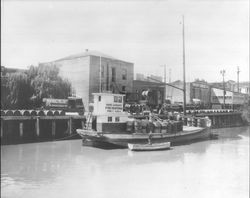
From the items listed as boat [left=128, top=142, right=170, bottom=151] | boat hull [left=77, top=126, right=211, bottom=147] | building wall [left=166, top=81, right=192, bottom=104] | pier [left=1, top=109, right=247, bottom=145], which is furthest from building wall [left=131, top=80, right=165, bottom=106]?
boat [left=128, top=142, right=170, bottom=151]

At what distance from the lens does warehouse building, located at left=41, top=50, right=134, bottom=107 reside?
4769cm

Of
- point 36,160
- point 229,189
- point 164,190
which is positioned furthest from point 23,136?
point 229,189

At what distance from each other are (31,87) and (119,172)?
27.2m

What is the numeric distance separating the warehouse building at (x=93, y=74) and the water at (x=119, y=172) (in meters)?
21.2

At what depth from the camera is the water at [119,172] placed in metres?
13.7

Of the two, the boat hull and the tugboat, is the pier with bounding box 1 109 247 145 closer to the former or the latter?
the tugboat

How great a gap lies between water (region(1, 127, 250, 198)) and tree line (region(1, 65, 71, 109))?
1424 cm

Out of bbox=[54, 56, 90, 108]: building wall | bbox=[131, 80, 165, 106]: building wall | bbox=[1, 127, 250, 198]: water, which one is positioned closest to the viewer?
bbox=[1, 127, 250, 198]: water

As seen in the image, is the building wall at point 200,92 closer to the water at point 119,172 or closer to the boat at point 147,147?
the water at point 119,172

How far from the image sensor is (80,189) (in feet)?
45.9

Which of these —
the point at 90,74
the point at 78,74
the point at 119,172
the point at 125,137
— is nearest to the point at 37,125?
the point at 125,137

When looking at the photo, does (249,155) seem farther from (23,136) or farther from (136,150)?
(23,136)

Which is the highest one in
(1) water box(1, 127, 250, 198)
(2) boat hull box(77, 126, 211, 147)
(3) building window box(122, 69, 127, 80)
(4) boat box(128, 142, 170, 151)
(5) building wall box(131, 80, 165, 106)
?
(3) building window box(122, 69, 127, 80)

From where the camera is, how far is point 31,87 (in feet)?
137
